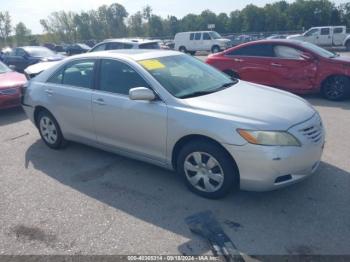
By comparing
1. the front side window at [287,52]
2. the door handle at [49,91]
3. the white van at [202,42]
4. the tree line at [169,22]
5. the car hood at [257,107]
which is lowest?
the car hood at [257,107]

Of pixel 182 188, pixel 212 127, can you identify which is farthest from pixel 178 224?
pixel 212 127

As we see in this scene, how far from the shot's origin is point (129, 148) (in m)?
4.05

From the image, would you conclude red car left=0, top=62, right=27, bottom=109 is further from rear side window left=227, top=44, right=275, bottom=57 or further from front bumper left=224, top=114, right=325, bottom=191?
front bumper left=224, top=114, right=325, bottom=191

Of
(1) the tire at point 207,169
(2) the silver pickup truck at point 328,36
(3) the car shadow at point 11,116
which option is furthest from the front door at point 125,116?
(2) the silver pickup truck at point 328,36

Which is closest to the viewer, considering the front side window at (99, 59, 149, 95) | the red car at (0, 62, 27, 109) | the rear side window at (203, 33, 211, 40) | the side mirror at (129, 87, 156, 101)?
the side mirror at (129, 87, 156, 101)

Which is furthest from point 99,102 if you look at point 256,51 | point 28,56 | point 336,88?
point 28,56

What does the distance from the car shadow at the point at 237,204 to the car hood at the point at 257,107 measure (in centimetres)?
87

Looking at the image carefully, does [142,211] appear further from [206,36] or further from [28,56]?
[206,36]

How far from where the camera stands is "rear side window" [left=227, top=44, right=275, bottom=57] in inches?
321

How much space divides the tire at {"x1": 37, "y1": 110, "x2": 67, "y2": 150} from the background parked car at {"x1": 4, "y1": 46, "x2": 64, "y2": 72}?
9544 mm

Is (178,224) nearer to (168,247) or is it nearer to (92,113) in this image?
(168,247)

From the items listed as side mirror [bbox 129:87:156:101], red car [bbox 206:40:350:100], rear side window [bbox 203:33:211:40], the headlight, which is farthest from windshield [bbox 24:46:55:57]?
rear side window [bbox 203:33:211:40]

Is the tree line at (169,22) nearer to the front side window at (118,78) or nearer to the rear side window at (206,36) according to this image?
the rear side window at (206,36)

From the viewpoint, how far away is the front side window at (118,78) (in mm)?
3901
